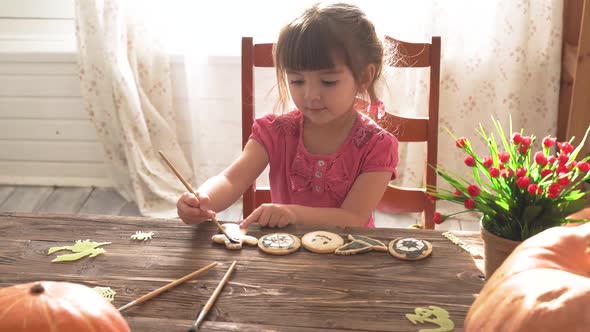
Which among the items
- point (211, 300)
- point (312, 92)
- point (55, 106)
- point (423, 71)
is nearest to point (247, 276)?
point (211, 300)

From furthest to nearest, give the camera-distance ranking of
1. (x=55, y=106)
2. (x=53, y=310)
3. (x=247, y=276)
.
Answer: (x=55, y=106) < (x=247, y=276) < (x=53, y=310)

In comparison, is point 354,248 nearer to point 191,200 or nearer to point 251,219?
point 251,219

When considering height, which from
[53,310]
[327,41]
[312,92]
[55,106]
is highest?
[327,41]

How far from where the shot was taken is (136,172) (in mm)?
2777

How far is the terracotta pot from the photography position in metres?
0.88

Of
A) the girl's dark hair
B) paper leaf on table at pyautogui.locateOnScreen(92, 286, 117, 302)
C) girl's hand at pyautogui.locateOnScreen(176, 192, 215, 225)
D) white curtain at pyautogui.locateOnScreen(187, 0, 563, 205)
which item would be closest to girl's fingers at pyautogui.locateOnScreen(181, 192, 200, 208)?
girl's hand at pyautogui.locateOnScreen(176, 192, 215, 225)

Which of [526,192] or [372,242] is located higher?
[526,192]

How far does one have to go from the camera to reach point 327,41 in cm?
135

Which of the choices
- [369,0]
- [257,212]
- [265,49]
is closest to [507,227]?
[257,212]

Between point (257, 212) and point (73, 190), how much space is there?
2.04 meters

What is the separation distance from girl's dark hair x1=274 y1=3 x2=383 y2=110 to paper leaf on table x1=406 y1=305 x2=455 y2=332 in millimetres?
615

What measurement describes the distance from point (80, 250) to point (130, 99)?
5.57ft

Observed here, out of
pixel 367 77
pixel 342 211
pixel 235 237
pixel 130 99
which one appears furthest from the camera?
pixel 130 99

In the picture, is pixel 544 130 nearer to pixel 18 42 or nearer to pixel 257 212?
pixel 257 212
